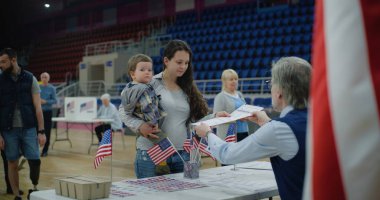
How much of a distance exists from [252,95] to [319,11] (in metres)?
11.4

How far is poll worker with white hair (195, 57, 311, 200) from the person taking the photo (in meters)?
1.76

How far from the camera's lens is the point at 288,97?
1832 millimetres

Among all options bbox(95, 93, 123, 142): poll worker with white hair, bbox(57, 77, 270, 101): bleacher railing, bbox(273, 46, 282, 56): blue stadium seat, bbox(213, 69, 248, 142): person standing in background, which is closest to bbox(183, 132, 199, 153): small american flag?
bbox(213, 69, 248, 142): person standing in background

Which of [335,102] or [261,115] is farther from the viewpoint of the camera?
[261,115]

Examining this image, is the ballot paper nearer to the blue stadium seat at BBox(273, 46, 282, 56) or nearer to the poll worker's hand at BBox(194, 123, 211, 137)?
the poll worker's hand at BBox(194, 123, 211, 137)

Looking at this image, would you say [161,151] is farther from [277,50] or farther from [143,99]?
[277,50]

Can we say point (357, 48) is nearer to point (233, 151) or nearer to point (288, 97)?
point (288, 97)

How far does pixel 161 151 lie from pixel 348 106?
189 centimetres

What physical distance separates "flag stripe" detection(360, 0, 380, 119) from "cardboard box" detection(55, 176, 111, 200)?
61.2 inches

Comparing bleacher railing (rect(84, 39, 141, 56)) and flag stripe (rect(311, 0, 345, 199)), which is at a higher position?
bleacher railing (rect(84, 39, 141, 56))

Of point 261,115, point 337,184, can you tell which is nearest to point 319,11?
point 337,184

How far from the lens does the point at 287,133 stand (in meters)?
1.76

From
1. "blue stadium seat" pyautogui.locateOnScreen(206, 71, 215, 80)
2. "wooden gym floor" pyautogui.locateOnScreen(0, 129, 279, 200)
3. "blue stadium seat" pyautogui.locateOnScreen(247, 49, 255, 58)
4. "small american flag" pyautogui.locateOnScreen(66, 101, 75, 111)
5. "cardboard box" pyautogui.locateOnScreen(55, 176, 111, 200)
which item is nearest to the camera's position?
"cardboard box" pyautogui.locateOnScreen(55, 176, 111, 200)

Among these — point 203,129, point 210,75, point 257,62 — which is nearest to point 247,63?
point 257,62
